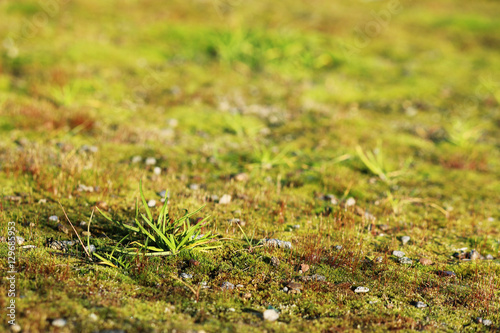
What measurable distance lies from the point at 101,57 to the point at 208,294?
1287 centimetres

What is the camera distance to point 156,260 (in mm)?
5703

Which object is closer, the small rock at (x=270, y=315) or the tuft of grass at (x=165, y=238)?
the small rock at (x=270, y=315)

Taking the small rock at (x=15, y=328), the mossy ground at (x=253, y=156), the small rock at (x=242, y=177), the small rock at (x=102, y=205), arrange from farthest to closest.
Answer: the small rock at (x=242, y=177), the small rock at (x=102, y=205), the mossy ground at (x=253, y=156), the small rock at (x=15, y=328)

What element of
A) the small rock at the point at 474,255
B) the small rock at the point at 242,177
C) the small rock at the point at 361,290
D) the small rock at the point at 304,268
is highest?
the small rock at the point at 304,268

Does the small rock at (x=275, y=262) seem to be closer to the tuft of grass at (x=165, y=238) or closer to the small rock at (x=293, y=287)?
the small rock at (x=293, y=287)

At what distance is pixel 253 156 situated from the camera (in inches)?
393

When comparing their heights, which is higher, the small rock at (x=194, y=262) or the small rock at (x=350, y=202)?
the small rock at (x=194, y=262)

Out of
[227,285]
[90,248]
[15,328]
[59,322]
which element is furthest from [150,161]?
[15,328]

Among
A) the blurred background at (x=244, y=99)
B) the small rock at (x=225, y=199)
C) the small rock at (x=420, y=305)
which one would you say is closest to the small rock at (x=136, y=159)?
the blurred background at (x=244, y=99)

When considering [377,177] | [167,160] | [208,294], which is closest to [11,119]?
[167,160]

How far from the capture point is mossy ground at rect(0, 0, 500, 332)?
16.7 ft

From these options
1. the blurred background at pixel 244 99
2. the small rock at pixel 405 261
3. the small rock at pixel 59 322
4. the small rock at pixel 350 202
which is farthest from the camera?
the blurred background at pixel 244 99

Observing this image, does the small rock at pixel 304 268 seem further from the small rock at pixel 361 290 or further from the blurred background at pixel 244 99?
the blurred background at pixel 244 99

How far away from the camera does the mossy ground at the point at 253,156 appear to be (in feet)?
16.7
